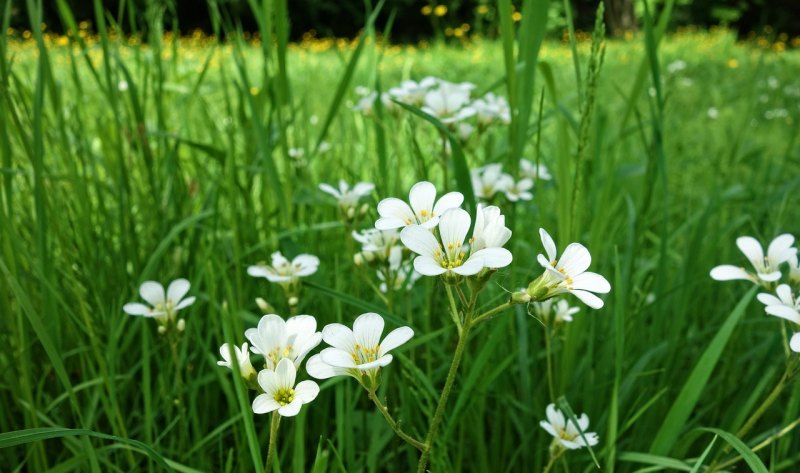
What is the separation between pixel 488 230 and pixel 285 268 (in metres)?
0.43

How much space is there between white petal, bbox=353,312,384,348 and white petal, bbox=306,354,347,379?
0.04 meters

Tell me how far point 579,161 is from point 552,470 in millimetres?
450

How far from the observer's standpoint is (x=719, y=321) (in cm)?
137

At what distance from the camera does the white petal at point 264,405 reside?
57 cm

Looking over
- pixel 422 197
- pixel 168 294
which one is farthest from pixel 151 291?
pixel 422 197

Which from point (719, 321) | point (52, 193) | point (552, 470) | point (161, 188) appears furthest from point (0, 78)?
point (719, 321)

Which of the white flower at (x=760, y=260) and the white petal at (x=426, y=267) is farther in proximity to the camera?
the white flower at (x=760, y=260)

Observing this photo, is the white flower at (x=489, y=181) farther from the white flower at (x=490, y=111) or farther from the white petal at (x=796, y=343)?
the white petal at (x=796, y=343)

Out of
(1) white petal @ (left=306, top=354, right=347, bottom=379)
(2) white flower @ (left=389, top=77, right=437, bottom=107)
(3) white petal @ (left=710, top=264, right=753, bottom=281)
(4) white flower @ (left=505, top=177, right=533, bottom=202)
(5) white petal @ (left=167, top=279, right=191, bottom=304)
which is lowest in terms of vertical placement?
(5) white petal @ (left=167, top=279, right=191, bottom=304)

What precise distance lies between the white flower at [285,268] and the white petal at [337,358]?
1.08 feet

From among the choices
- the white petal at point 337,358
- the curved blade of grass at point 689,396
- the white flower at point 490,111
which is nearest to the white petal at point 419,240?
the white petal at point 337,358

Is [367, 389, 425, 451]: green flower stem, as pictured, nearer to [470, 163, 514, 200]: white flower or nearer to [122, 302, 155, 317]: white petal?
[122, 302, 155, 317]: white petal

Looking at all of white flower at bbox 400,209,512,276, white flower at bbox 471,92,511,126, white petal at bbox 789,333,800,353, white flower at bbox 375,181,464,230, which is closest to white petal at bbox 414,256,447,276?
white flower at bbox 400,209,512,276

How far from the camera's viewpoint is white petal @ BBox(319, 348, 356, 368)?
0.55 metres
